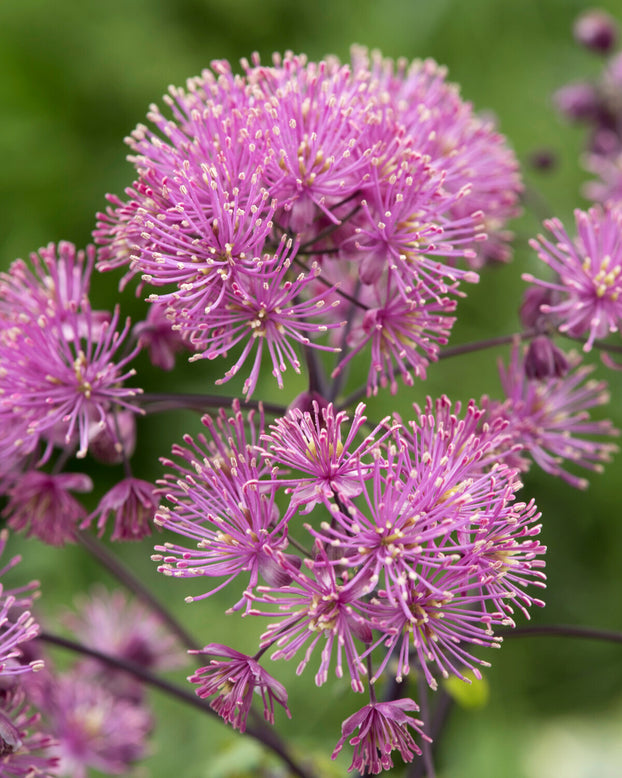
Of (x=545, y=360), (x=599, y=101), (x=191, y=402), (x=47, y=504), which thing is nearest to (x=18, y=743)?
(x=47, y=504)

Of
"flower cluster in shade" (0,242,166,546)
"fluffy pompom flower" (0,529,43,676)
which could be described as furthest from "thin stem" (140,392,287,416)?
"fluffy pompom flower" (0,529,43,676)

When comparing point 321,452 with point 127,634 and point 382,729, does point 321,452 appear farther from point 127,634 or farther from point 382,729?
point 127,634

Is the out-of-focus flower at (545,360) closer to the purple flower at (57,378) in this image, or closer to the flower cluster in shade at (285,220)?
the flower cluster in shade at (285,220)

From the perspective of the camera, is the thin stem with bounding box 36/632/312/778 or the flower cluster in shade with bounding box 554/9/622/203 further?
the flower cluster in shade with bounding box 554/9/622/203

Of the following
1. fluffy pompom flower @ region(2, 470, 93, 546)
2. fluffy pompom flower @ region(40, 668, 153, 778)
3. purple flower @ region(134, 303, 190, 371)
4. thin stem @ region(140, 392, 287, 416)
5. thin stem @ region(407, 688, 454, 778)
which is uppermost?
purple flower @ region(134, 303, 190, 371)

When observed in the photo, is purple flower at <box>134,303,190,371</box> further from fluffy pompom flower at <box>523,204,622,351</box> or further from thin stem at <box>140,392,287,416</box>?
fluffy pompom flower at <box>523,204,622,351</box>

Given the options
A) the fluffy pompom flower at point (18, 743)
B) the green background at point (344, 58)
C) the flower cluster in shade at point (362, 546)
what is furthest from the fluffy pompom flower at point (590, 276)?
the green background at point (344, 58)
